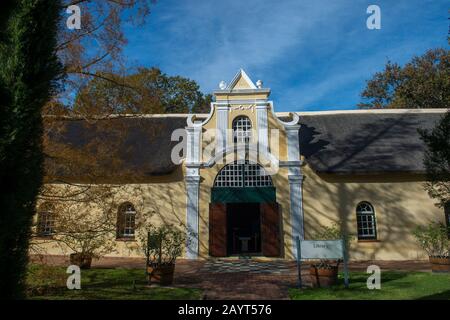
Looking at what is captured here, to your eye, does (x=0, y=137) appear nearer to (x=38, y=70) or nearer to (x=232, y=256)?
(x=38, y=70)

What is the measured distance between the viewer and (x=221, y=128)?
52.9 ft

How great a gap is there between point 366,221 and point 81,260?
12.7m

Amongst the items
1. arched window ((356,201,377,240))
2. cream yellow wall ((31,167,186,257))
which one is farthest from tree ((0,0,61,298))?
arched window ((356,201,377,240))

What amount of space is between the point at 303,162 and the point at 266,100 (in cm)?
369

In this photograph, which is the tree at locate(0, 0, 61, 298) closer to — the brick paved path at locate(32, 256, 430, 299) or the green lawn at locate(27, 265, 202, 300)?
the green lawn at locate(27, 265, 202, 300)

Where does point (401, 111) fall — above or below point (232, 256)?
above

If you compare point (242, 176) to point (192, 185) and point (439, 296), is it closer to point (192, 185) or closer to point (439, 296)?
point (192, 185)

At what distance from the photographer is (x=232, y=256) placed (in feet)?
49.9

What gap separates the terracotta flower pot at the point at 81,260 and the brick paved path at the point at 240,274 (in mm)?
564

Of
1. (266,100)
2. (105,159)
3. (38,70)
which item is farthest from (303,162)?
(38,70)

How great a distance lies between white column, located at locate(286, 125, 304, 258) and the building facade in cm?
5

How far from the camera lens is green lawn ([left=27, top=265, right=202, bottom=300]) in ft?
27.1

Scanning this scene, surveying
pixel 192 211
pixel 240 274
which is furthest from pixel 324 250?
pixel 192 211

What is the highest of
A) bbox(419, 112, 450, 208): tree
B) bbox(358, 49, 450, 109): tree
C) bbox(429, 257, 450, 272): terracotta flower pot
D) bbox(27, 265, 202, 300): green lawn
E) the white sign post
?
bbox(358, 49, 450, 109): tree
